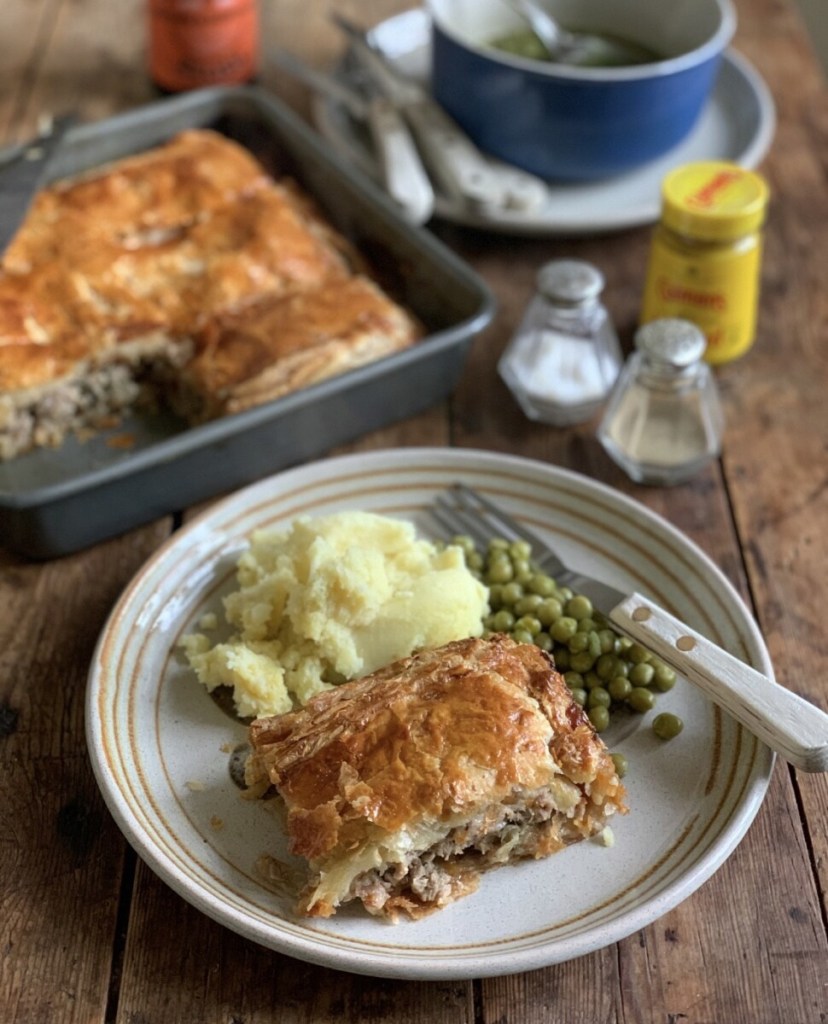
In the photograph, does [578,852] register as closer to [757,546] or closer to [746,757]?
[746,757]

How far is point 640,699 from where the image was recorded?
2188 millimetres

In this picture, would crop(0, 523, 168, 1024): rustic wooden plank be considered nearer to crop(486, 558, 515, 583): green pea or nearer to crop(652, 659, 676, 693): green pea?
crop(486, 558, 515, 583): green pea

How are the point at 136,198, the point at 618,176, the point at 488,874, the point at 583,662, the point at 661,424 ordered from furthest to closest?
the point at 618,176, the point at 136,198, the point at 661,424, the point at 583,662, the point at 488,874

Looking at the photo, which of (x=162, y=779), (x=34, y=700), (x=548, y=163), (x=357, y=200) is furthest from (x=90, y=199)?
(x=162, y=779)

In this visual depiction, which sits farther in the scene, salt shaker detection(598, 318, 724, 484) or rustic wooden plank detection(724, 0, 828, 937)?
salt shaker detection(598, 318, 724, 484)

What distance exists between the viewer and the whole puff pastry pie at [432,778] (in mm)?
1823

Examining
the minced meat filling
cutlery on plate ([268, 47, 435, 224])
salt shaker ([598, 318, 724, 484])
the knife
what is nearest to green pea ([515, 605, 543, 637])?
the minced meat filling

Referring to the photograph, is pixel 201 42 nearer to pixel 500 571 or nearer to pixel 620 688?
pixel 500 571

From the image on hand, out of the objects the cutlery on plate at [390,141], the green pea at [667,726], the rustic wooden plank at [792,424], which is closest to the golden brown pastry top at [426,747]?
the green pea at [667,726]

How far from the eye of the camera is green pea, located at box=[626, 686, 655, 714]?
219 centimetres

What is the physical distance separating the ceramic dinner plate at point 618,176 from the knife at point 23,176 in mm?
851

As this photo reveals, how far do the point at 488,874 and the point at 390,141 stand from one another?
2269mm

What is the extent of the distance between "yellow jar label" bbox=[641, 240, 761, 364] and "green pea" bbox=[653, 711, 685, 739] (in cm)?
124

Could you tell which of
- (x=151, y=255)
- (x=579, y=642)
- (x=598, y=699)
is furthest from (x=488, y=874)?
(x=151, y=255)
